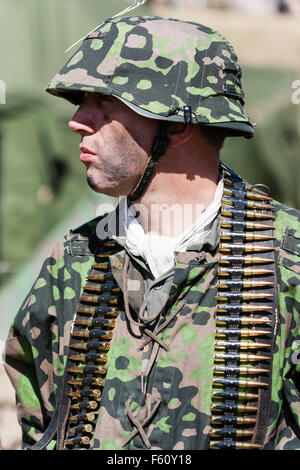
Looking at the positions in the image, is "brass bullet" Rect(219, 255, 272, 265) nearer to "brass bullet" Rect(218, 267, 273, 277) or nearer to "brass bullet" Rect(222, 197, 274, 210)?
"brass bullet" Rect(218, 267, 273, 277)

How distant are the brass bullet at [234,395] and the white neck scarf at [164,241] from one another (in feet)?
2.26

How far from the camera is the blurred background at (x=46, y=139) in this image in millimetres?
11594

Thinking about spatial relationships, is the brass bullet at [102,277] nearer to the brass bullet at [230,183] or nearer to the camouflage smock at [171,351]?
the camouflage smock at [171,351]

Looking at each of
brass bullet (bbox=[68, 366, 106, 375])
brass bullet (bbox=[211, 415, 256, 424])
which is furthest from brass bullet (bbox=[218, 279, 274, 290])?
brass bullet (bbox=[68, 366, 106, 375])

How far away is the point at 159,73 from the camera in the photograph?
4344 mm

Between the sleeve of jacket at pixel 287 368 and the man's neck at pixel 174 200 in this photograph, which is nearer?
the sleeve of jacket at pixel 287 368

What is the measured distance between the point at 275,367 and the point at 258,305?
32cm

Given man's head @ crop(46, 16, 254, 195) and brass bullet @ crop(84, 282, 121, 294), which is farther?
brass bullet @ crop(84, 282, 121, 294)

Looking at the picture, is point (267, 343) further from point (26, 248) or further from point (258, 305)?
point (26, 248)

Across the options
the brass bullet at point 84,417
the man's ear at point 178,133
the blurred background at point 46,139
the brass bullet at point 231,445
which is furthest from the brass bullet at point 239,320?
the blurred background at point 46,139

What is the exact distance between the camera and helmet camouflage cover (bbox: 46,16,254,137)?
430cm

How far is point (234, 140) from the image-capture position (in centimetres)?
1227

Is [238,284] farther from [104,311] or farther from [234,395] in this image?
[104,311]

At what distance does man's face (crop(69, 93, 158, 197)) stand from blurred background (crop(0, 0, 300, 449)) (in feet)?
22.8
